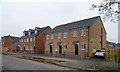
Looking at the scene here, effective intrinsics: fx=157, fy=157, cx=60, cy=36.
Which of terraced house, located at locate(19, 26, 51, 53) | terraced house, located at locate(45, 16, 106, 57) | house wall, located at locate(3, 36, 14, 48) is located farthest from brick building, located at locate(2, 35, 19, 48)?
terraced house, located at locate(45, 16, 106, 57)

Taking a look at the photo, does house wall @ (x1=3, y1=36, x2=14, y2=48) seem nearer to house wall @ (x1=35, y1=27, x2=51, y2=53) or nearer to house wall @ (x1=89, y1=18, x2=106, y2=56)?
house wall @ (x1=35, y1=27, x2=51, y2=53)

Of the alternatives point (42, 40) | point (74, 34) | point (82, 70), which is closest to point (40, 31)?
point (42, 40)

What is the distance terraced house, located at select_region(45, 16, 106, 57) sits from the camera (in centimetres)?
3300

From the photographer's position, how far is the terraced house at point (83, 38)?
33000 millimetres

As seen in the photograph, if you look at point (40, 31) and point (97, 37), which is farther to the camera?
point (40, 31)

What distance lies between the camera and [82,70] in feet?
47.5

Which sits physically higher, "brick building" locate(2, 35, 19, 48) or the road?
"brick building" locate(2, 35, 19, 48)

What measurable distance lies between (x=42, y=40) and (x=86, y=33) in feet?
85.3

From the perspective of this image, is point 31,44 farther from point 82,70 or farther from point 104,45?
point 82,70

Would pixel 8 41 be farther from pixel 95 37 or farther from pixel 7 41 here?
pixel 95 37

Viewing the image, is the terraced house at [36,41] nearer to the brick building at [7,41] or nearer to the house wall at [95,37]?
the house wall at [95,37]

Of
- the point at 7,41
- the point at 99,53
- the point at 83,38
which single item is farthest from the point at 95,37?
the point at 7,41

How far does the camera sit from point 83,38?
34125 mm

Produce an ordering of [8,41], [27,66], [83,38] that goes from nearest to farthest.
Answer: [27,66]
[83,38]
[8,41]
